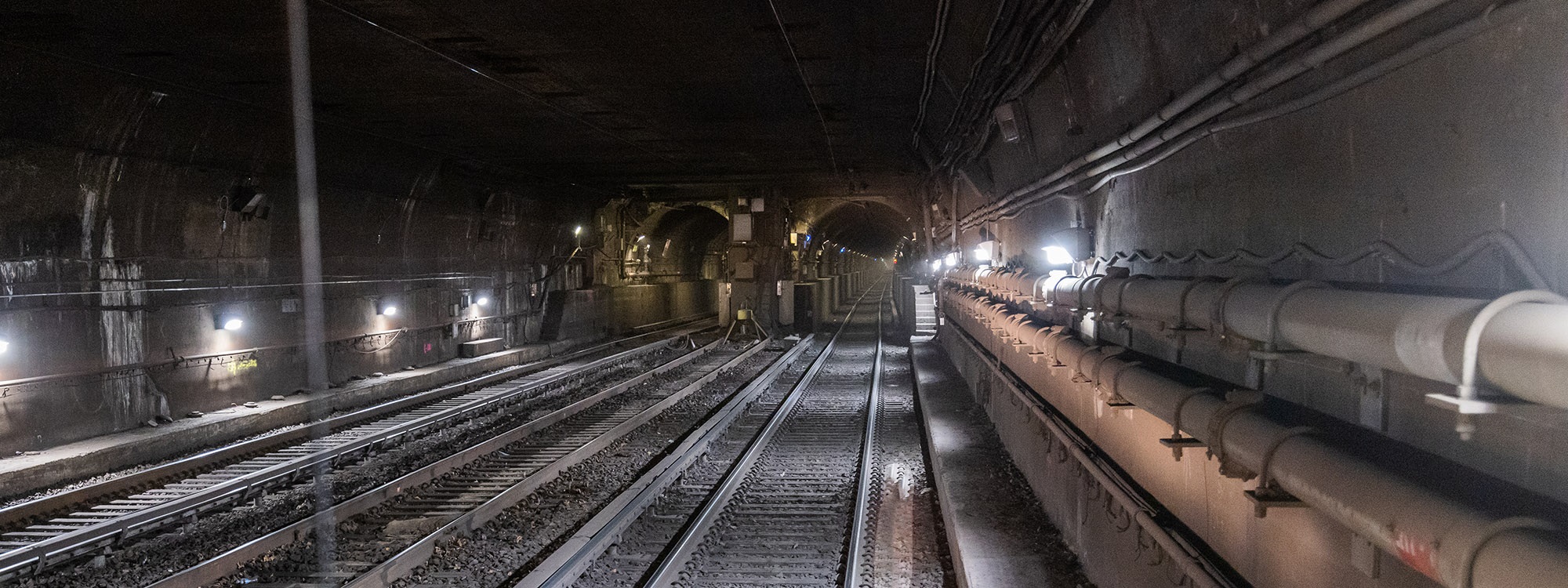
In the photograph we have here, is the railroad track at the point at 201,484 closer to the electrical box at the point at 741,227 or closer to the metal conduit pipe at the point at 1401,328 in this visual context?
the metal conduit pipe at the point at 1401,328

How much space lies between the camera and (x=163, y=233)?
1187cm

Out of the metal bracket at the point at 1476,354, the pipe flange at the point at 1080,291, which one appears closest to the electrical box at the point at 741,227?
the pipe flange at the point at 1080,291

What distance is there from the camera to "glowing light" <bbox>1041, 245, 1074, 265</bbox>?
7762 millimetres

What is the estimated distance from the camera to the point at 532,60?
1014cm

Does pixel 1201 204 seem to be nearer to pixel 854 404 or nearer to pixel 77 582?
pixel 77 582

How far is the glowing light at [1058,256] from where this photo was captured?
776 centimetres

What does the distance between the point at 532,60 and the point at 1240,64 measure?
842 centimetres

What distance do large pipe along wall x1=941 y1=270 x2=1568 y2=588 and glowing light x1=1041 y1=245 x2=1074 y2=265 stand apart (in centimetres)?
298

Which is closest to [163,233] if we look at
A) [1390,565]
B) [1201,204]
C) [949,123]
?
[949,123]

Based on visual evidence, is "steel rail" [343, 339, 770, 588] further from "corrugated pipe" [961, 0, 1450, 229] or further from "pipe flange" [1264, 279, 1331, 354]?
"corrugated pipe" [961, 0, 1450, 229]

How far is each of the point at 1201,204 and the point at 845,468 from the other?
20.2ft

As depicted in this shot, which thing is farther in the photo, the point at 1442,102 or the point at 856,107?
the point at 856,107

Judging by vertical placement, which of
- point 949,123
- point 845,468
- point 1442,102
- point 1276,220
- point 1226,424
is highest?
point 949,123

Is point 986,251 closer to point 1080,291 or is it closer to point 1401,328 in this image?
point 1080,291
